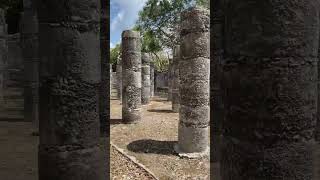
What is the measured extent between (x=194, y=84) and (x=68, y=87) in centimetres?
682

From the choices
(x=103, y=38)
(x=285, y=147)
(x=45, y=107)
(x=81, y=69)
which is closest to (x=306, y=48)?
(x=285, y=147)

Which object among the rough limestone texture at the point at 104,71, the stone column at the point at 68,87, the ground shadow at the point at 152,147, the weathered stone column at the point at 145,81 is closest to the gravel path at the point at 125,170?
the ground shadow at the point at 152,147

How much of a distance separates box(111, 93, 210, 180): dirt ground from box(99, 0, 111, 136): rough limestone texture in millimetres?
3127

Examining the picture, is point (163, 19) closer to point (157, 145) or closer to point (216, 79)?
point (157, 145)

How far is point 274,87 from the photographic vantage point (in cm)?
254

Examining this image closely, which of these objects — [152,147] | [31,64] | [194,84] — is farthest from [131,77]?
[194,84]

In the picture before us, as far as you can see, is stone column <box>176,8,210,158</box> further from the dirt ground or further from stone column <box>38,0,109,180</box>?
stone column <box>38,0,109,180</box>

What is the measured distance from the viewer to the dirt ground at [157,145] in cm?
903

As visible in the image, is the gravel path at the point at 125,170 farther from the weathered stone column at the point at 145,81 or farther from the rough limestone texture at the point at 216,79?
the weathered stone column at the point at 145,81

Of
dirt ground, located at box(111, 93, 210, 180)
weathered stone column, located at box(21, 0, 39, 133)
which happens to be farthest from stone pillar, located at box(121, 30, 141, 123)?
A: weathered stone column, located at box(21, 0, 39, 133)

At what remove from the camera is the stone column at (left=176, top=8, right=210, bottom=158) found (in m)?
10.6

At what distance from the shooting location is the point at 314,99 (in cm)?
273

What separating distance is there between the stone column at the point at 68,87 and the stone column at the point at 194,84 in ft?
21.2

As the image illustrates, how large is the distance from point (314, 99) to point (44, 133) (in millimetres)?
2688
